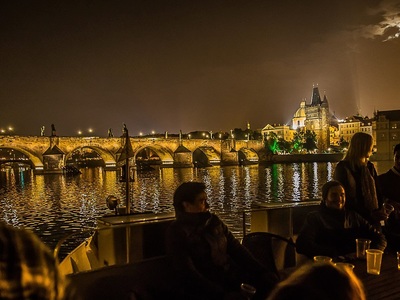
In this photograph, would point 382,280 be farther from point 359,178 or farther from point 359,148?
point 359,148

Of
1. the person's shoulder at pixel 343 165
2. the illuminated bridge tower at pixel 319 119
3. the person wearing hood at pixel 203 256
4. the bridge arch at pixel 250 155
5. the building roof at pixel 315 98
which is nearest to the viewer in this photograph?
the person wearing hood at pixel 203 256

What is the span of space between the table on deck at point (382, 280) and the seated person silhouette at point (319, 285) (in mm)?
1807

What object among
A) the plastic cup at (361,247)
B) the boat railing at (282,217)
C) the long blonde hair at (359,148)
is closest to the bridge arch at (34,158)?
the boat railing at (282,217)

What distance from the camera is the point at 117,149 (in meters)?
73.5

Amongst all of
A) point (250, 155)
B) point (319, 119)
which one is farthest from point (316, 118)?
point (250, 155)

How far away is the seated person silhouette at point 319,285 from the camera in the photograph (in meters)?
1.20

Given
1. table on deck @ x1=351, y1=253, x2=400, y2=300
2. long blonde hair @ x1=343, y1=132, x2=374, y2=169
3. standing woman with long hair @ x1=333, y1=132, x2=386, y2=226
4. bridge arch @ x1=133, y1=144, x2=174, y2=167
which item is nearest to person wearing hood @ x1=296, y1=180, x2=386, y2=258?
standing woman with long hair @ x1=333, y1=132, x2=386, y2=226

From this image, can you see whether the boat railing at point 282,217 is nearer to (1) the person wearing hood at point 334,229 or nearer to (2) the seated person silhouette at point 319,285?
(1) the person wearing hood at point 334,229

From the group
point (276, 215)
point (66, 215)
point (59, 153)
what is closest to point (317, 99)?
point (59, 153)

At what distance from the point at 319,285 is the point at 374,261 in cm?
233

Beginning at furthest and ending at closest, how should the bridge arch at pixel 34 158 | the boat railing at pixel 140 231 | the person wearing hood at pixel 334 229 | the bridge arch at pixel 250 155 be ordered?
the bridge arch at pixel 250 155 < the bridge arch at pixel 34 158 < the boat railing at pixel 140 231 < the person wearing hood at pixel 334 229

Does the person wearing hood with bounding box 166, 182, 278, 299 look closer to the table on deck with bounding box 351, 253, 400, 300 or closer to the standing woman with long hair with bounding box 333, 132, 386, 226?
the table on deck with bounding box 351, 253, 400, 300

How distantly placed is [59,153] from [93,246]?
61433 millimetres

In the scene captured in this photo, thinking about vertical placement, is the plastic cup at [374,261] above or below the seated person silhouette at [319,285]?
below
